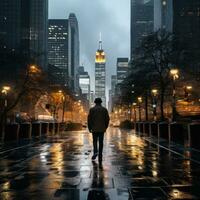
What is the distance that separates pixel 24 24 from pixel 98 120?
5081 inches

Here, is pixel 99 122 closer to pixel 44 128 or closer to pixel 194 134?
pixel 194 134

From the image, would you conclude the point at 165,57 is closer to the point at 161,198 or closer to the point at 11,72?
the point at 11,72

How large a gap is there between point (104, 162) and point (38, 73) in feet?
144

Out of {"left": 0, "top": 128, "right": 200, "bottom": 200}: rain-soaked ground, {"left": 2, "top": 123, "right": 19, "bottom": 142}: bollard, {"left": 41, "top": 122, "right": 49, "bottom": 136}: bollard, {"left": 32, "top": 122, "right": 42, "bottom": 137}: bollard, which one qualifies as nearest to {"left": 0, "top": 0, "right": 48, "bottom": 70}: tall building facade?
{"left": 41, "top": 122, "right": 49, "bottom": 136}: bollard

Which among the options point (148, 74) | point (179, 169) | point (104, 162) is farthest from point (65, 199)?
point (148, 74)

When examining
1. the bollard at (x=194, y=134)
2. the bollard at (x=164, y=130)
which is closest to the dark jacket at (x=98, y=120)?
the bollard at (x=194, y=134)

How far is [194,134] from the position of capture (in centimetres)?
2416

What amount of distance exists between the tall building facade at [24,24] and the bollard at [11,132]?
34.4 meters

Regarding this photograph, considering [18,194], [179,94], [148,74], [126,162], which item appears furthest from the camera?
[179,94]

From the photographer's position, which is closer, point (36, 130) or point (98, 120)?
point (98, 120)

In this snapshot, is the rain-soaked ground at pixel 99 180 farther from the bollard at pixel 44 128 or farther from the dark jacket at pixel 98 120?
the bollard at pixel 44 128

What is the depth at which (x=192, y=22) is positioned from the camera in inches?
3713

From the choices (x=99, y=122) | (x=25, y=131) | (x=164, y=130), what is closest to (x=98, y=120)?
(x=99, y=122)

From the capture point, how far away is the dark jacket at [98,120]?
15617 mm
